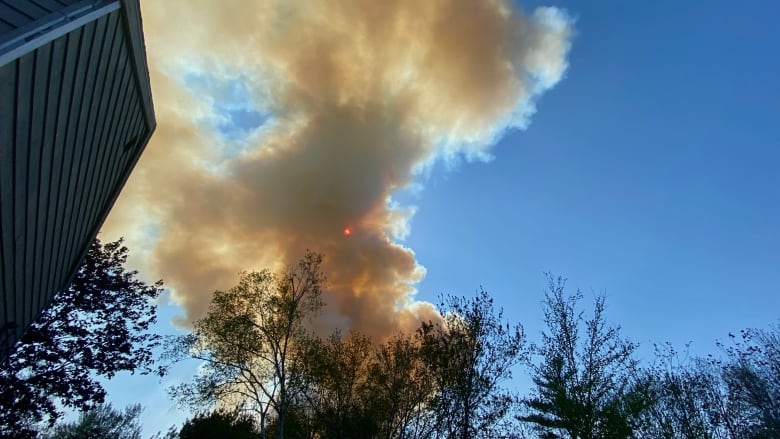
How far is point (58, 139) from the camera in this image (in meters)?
6.09

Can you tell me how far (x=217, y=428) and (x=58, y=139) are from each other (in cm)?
3114

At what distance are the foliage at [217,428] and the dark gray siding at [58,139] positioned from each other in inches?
1005

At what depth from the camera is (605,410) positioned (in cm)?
1416

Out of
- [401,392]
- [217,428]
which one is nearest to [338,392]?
[401,392]

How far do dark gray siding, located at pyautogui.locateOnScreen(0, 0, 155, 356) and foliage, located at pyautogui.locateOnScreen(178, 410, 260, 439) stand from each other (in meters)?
25.5

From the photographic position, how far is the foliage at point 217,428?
1199 inches

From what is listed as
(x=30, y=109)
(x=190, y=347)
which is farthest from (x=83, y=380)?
(x=30, y=109)

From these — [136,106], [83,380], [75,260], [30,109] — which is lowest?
[83,380]

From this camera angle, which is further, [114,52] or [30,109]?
[114,52]

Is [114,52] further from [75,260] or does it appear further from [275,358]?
[275,358]

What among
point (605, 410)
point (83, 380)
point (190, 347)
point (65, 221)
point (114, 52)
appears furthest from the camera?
point (190, 347)

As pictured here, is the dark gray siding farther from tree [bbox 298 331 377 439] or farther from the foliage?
the foliage

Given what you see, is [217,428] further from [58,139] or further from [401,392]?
[58,139]

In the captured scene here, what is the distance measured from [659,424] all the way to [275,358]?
16553 mm
